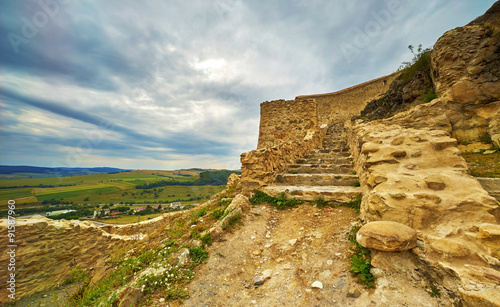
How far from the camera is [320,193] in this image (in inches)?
182

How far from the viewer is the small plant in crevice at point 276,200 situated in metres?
4.73

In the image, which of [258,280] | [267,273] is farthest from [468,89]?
[258,280]

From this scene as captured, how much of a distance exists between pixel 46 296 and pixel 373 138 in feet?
37.3

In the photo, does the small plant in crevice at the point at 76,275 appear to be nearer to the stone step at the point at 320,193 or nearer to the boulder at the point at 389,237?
the stone step at the point at 320,193

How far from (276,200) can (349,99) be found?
3343 centimetres

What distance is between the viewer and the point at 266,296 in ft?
7.47

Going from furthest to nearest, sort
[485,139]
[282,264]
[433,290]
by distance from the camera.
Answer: [485,139] < [282,264] < [433,290]

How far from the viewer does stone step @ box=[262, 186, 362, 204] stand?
4.36 meters

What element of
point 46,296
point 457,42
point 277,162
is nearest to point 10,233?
point 46,296

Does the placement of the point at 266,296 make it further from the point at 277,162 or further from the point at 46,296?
the point at 46,296

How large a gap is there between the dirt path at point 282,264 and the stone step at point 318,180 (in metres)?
1.46

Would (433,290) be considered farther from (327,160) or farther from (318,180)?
(327,160)

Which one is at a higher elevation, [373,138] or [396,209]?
[373,138]

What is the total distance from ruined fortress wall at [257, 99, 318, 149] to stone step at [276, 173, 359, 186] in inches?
248
